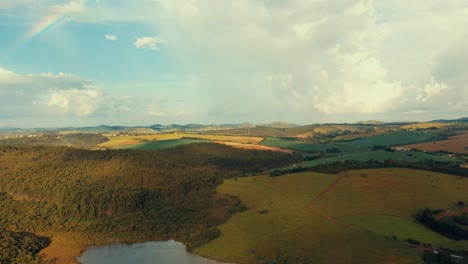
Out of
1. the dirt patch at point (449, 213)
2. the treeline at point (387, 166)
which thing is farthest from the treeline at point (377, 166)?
the dirt patch at point (449, 213)

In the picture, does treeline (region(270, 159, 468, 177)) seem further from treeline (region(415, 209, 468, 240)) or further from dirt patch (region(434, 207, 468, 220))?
treeline (region(415, 209, 468, 240))

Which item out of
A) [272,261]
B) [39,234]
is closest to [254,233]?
[272,261]

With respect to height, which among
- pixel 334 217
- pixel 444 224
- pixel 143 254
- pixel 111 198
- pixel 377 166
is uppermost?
pixel 377 166

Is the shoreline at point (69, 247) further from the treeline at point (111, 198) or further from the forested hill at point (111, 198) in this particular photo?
the treeline at point (111, 198)

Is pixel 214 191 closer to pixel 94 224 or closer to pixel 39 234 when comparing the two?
pixel 94 224

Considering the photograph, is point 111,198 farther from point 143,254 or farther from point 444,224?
point 444,224

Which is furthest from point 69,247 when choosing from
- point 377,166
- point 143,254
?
point 377,166
